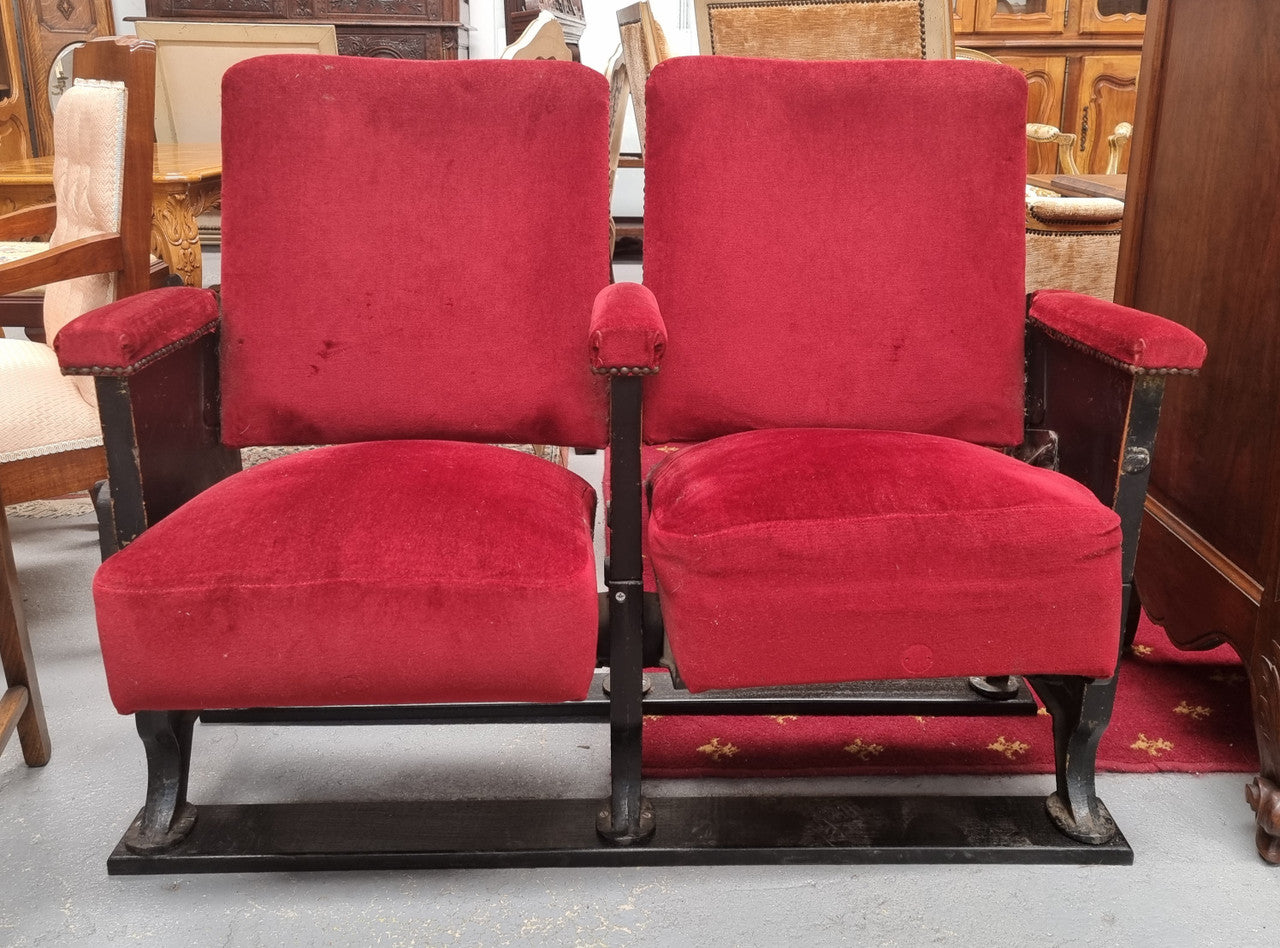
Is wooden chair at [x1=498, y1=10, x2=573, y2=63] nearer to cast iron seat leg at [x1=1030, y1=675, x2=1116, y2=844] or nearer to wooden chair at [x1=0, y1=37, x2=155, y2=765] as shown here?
wooden chair at [x1=0, y1=37, x2=155, y2=765]

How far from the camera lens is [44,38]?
553 cm

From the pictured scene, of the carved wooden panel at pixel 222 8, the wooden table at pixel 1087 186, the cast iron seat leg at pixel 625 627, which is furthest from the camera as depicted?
the carved wooden panel at pixel 222 8

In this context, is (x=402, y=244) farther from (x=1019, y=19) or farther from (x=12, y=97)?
(x=12, y=97)

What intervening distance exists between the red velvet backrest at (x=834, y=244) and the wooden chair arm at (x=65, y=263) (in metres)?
1.05

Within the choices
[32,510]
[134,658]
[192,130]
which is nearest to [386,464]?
[134,658]

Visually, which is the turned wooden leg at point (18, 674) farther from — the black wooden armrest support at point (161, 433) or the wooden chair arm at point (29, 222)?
the wooden chair arm at point (29, 222)

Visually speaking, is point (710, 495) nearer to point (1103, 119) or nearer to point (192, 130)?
point (192, 130)

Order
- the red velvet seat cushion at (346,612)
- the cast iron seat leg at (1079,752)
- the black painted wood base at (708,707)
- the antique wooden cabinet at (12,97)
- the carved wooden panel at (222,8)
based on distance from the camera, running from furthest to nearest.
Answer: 1. the carved wooden panel at (222,8)
2. the antique wooden cabinet at (12,97)
3. the black painted wood base at (708,707)
4. the cast iron seat leg at (1079,752)
5. the red velvet seat cushion at (346,612)

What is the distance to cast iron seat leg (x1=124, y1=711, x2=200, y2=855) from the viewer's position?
1.32 metres

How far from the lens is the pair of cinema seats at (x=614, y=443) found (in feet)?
3.79

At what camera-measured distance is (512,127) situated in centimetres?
151

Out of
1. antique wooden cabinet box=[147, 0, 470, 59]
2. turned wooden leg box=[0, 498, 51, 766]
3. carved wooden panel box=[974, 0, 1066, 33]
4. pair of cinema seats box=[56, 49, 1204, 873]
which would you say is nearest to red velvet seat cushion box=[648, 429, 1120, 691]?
pair of cinema seats box=[56, 49, 1204, 873]

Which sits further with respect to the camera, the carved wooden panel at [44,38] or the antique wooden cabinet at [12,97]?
the carved wooden panel at [44,38]

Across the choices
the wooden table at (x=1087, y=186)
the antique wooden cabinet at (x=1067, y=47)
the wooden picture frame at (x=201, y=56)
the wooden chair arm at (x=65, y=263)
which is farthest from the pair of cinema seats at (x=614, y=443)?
the antique wooden cabinet at (x=1067, y=47)
